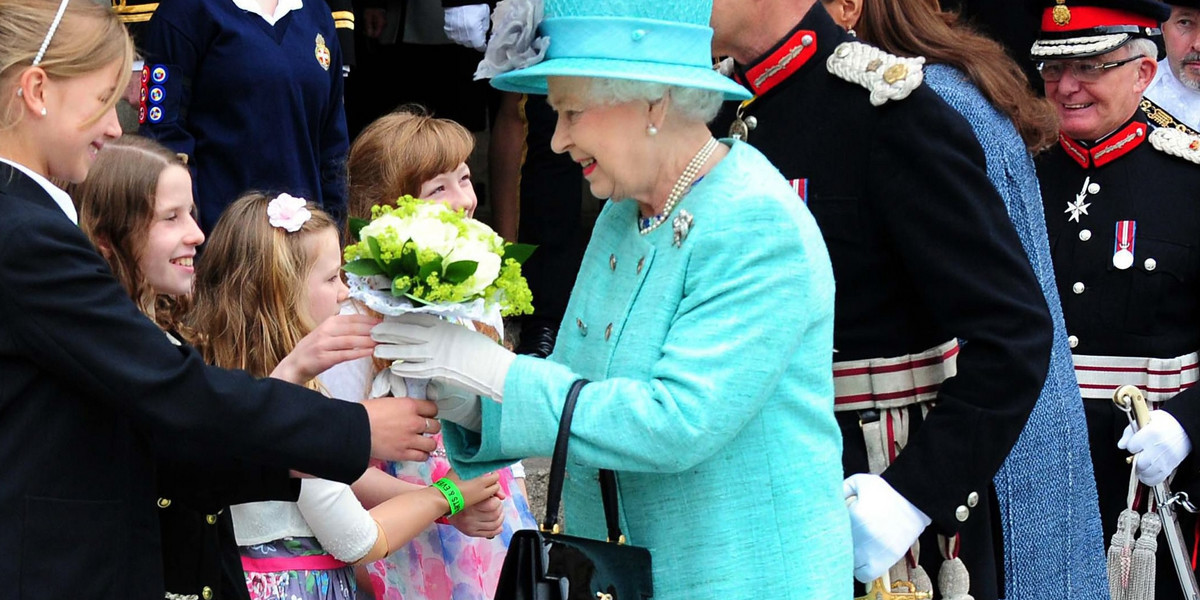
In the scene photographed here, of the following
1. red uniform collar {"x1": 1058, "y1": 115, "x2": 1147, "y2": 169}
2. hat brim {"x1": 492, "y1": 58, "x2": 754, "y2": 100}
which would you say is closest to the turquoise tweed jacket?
hat brim {"x1": 492, "y1": 58, "x2": 754, "y2": 100}

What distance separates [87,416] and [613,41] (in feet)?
3.59

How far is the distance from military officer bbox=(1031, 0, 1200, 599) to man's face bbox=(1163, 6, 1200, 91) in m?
1.15

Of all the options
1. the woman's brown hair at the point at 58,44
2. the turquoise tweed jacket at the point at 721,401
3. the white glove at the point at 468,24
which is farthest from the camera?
the white glove at the point at 468,24

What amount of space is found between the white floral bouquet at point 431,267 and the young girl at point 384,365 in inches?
39.9

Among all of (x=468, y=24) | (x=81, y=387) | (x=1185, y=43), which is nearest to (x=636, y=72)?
(x=81, y=387)

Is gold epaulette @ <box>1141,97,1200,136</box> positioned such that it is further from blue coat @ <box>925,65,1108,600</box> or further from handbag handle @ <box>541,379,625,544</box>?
handbag handle @ <box>541,379,625,544</box>

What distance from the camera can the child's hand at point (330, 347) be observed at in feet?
9.80

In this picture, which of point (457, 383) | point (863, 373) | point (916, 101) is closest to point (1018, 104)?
point (916, 101)

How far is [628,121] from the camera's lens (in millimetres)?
2646

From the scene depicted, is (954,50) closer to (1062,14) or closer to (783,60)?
(783,60)

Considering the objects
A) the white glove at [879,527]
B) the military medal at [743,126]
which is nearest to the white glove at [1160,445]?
the white glove at [879,527]

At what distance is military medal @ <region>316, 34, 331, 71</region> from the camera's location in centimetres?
492

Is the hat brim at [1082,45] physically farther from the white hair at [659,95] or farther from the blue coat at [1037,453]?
the white hair at [659,95]

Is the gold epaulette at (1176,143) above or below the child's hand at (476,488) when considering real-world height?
above
